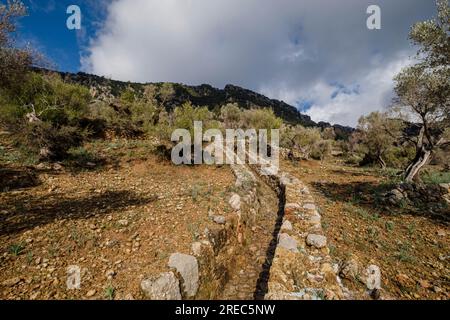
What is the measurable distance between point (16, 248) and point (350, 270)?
8.48 metres

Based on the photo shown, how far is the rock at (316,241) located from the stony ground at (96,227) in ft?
10.6

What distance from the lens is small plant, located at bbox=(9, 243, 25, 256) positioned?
18.7 ft

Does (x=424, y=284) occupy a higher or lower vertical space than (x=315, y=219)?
lower

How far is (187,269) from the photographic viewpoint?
602 centimetres

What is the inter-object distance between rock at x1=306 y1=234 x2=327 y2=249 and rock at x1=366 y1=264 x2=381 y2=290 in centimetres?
150

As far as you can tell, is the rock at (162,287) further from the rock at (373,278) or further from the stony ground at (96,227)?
the rock at (373,278)

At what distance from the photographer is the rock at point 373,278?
20.0ft

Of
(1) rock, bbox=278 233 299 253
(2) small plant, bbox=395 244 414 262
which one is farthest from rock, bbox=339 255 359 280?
(2) small plant, bbox=395 244 414 262

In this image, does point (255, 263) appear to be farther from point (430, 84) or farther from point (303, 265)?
point (430, 84)

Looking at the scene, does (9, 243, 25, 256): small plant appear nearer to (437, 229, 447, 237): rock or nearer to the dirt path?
the dirt path

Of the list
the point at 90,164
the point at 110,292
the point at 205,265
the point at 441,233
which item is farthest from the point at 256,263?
the point at 90,164

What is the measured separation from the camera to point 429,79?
1263 centimetres
